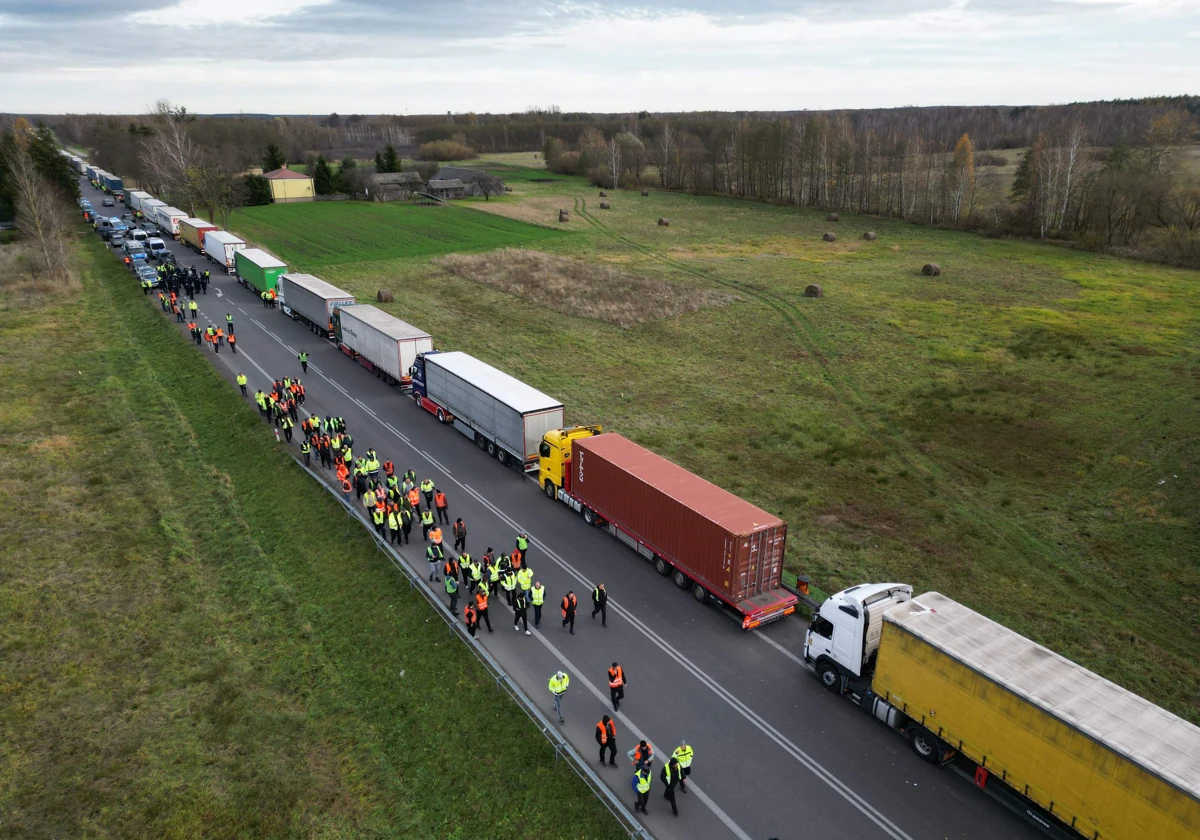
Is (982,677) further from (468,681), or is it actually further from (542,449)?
(542,449)

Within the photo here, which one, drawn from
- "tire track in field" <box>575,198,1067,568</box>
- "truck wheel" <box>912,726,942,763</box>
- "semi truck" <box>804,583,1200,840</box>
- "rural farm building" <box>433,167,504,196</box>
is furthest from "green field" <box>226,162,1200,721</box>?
"rural farm building" <box>433,167,504,196</box>

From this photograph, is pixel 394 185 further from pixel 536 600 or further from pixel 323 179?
pixel 536 600

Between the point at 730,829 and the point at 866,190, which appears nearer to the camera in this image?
the point at 730,829

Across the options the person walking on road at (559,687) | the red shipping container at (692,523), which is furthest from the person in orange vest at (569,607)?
the red shipping container at (692,523)

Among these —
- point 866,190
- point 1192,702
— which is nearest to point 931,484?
point 1192,702

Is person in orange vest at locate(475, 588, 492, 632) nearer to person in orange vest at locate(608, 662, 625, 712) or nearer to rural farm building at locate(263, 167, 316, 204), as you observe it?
person in orange vest at locate(608, 662, 625, 712)

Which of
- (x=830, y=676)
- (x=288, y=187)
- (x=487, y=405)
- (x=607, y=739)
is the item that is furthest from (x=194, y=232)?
(x=830, y=676)
